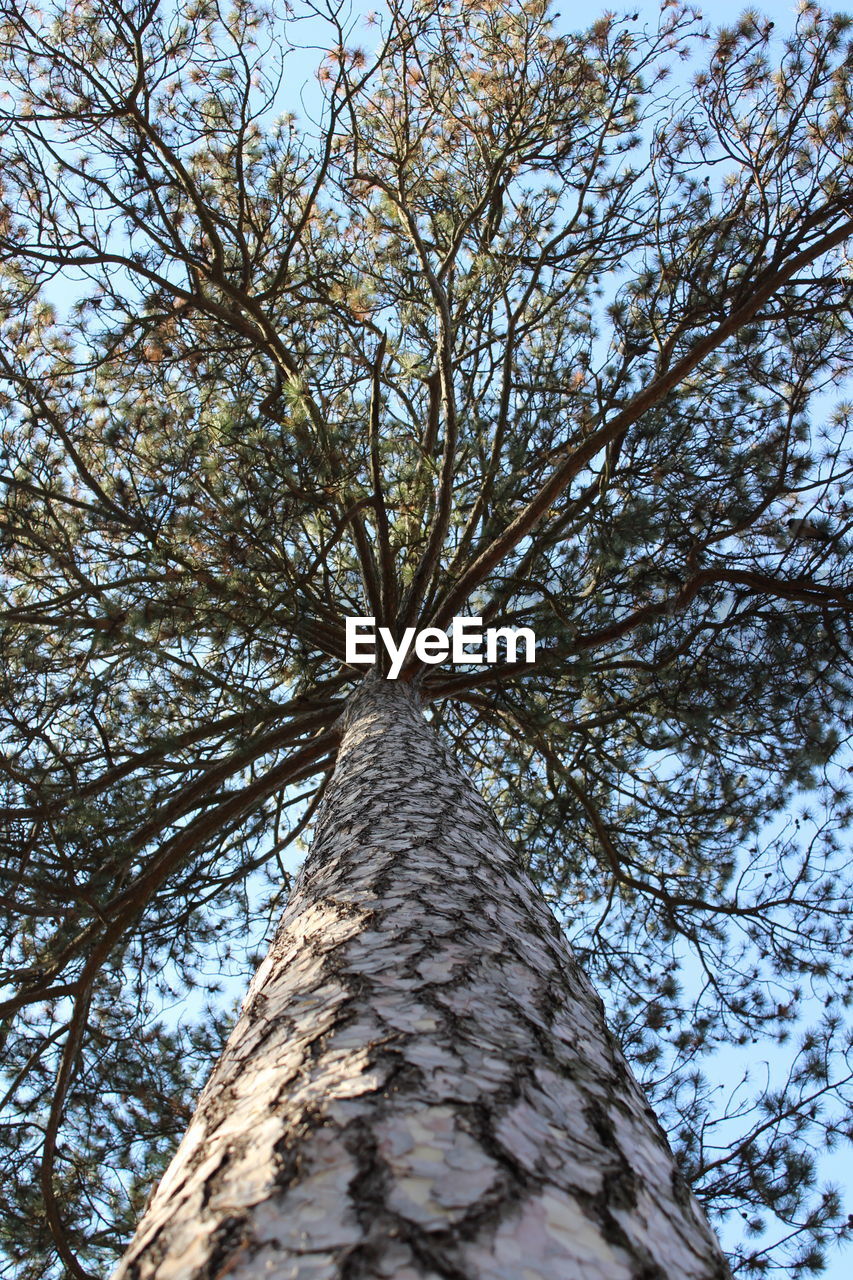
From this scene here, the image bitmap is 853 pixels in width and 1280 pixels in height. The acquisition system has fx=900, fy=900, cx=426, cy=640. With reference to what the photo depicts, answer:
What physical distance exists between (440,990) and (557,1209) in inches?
19.0

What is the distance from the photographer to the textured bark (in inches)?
31.6

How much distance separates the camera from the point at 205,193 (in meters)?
5.55

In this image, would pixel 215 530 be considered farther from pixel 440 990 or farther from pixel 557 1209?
pixel 557 1209

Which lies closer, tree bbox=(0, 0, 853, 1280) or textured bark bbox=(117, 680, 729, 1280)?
textured bark bbox=(117, 680, 729, 1280)

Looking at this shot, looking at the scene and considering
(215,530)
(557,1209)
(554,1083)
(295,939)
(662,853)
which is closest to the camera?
(557,1209)

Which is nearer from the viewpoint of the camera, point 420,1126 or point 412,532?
point 420,1126

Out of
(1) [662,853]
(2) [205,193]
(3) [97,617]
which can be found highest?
(2) [205,193]

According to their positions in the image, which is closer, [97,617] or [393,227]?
[97,617]

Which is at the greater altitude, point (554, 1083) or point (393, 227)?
point (393, 227)

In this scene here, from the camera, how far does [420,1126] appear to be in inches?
37.6

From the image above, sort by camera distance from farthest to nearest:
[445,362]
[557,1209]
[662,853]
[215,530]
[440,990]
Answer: [662,853] → [445,362] → [215,530] → [440,990] → [557,1209]

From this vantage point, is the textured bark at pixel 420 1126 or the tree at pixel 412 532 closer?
the textured bark at pixel 420 1126

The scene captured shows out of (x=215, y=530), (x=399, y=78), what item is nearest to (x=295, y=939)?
(x=215, y=530)

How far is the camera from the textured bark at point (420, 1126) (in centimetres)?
80
